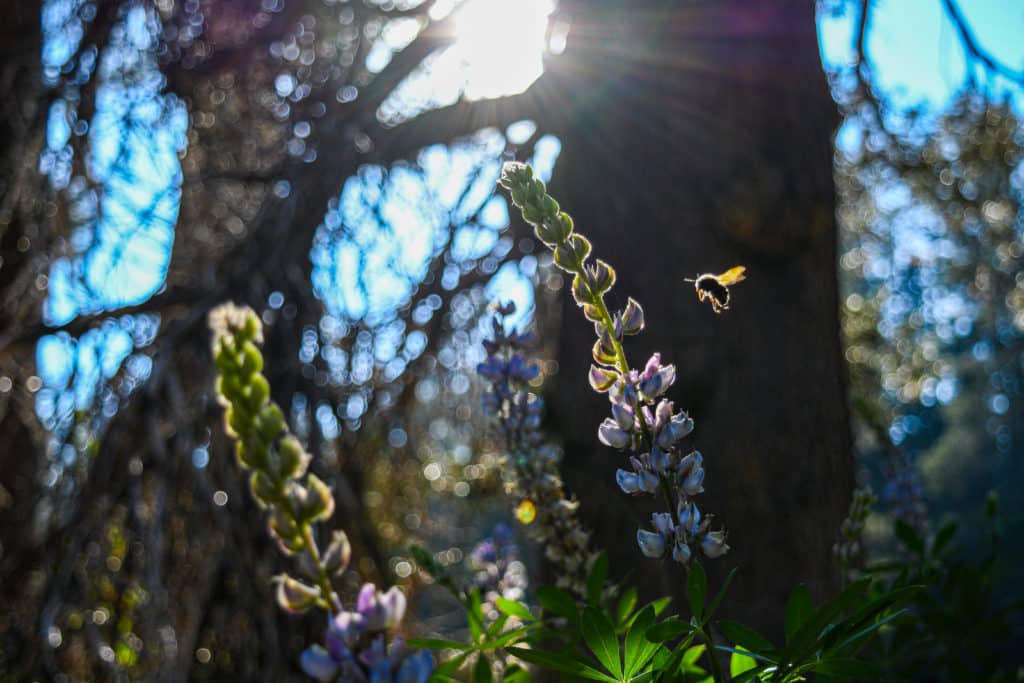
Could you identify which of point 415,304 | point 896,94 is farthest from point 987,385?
point 415,304

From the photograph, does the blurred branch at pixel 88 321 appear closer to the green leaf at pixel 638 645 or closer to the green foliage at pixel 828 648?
the green leaf at pixel 638 645

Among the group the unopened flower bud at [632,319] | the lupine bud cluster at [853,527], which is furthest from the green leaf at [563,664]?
the lupine bud cluster at [853,527]

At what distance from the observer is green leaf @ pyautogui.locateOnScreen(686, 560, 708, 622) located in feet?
2.44

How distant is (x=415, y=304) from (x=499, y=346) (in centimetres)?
201

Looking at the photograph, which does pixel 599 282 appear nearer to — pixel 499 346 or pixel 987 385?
pixel 499 346

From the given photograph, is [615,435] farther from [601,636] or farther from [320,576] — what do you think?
[320,576]

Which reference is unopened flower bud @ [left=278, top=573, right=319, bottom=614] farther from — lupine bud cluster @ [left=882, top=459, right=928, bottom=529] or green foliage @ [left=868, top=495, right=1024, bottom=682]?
lupine bud cluster @ [left=882, top=459, right=928, bottom=529]

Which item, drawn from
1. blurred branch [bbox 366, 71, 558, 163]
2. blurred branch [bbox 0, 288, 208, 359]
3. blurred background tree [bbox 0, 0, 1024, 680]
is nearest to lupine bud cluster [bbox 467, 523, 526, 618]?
blurred background tree [bbox 0, 0, 1024, 680]

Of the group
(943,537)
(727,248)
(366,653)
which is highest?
(727,248)

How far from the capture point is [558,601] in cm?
96

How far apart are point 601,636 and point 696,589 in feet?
0.35

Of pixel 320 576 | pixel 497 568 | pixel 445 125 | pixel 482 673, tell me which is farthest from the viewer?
pixel 445 125

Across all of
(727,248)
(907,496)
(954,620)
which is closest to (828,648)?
(954,620)

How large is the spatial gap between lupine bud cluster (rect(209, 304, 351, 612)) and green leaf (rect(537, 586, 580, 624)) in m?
0.37
